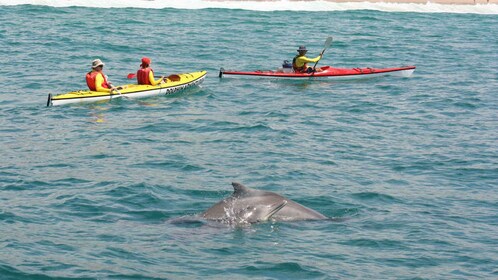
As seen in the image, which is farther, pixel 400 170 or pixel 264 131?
pixel 264 131

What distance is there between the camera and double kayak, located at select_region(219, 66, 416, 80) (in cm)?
2731

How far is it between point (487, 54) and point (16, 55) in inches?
691

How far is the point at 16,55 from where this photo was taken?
3136cm

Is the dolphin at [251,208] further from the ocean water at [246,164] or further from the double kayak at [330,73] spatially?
the double kayak at [330,73]

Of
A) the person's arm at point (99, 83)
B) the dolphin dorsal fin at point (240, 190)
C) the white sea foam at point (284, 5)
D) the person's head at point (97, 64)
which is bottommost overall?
the person's arm at point (99, 83)

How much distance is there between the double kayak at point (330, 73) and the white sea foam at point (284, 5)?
22778mm

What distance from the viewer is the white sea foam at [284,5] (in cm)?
4884

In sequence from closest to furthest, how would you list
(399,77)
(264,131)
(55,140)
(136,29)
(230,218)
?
(230,218), (55,140), (264,131), (399,77), (136,29)

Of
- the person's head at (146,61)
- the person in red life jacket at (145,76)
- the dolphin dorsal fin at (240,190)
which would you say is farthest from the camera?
the person in red life jacket at (145,76)

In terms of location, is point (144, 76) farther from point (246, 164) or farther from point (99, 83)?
point (246, 164)

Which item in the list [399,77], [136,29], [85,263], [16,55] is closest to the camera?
[85,263]

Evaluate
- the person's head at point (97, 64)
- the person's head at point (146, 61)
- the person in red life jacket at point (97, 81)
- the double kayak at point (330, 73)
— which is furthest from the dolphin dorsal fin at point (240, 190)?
the double kayak at point (330, 73)

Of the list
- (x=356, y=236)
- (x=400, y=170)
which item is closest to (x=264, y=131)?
(x=400, y=170)

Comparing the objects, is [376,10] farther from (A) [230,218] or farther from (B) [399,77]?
(A) [230,218]
